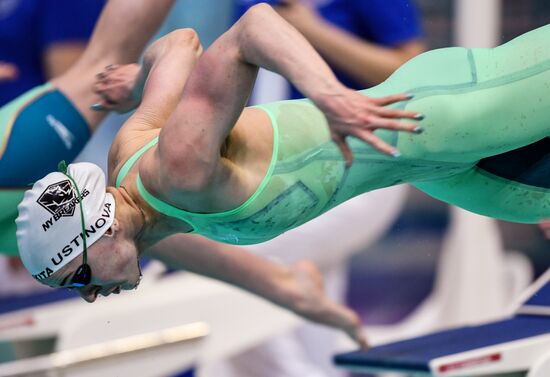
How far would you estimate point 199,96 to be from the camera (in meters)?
2.12

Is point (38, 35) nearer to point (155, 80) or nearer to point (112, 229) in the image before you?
point (155, 80)

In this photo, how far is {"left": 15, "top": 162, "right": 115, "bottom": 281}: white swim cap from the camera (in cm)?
221

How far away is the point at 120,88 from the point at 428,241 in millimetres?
2423

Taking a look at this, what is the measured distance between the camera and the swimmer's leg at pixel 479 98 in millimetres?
2277

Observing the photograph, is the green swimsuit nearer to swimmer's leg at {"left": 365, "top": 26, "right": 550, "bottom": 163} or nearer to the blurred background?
swimmer's leg at {"left": 365, "top": 26, "right": 550, "bottom": 163}

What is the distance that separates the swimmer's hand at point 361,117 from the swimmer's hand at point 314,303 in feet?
4.02

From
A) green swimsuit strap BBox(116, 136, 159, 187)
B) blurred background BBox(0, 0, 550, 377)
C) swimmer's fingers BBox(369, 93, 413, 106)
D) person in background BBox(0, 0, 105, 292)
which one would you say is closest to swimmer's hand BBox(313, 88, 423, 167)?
swimmer's fingers BBox(369, 93, 413, 106)

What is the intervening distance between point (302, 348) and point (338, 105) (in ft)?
8.98

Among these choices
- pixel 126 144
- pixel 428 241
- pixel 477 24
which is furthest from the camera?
pixel 428 241

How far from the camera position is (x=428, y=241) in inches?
189

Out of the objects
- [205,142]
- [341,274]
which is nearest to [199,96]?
[205,142]

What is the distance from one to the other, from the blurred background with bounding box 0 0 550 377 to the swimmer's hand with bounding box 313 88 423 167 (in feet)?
7.87

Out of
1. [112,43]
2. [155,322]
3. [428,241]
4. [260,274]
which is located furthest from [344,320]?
[428,241]

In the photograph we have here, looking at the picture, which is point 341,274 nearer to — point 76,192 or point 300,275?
point 300,275
